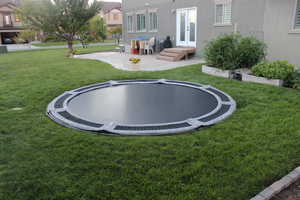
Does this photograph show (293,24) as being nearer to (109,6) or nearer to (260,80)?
(260,80)

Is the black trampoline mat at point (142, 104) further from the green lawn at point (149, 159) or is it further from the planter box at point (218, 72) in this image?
the planter box at point (218, 72)

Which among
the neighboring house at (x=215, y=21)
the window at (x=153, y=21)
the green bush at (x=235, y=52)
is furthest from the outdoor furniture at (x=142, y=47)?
the green bush at (x=235, y=52)

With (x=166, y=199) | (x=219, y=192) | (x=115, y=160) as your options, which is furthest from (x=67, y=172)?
(x=219, y=192)

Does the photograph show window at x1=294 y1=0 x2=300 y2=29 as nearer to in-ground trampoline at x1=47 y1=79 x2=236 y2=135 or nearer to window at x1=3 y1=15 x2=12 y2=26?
in-ground trampoline at x1=47 y1=79 x2=236 y2=135

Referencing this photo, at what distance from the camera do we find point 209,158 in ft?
9.06

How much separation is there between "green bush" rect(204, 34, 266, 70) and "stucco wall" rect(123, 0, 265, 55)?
1.20m

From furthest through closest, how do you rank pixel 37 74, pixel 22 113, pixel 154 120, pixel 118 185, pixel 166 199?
pixel 37 74 < pixel 22 113 < pixel 154 120 < pixel 118 185 < pixel 166 199

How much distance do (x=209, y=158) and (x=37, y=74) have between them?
716cm

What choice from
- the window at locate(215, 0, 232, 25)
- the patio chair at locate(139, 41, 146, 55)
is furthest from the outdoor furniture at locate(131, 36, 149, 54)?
the window at locate(215, 0, 232, 25)

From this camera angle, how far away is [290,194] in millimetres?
2238

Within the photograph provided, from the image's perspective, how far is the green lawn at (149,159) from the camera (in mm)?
2268

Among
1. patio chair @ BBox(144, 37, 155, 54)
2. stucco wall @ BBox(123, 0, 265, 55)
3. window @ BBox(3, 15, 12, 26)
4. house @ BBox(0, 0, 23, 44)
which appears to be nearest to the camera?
stucco wall @ BBox(123, 0, 265, 55)

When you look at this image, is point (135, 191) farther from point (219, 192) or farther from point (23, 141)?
point (23, 141)

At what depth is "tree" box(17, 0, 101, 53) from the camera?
13836mm
